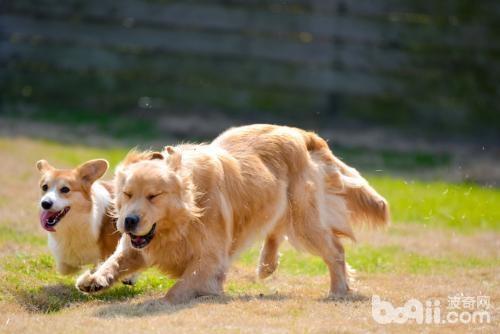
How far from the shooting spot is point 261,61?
16953mm

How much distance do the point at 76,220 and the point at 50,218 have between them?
226 mm

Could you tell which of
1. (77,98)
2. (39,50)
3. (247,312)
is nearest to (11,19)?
(39,50)

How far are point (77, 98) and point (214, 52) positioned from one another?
116 inches

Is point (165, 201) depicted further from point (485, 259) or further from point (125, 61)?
point (125, 61)

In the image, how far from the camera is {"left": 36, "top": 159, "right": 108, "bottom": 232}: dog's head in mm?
7430

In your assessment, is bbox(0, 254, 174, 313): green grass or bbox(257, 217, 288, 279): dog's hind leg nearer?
bbox(0, 254, 174, 313): green grass

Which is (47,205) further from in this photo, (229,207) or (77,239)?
(229,207)

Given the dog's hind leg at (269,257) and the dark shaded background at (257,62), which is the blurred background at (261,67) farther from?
the dog's hind leg at (269,257)

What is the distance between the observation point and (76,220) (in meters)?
7.57

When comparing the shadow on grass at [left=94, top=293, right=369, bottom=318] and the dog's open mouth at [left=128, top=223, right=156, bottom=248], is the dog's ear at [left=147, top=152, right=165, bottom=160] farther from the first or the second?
the shadow on grass at [left=94, top=293, right=369, bottom=318]

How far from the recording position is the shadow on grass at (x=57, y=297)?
6.84 m

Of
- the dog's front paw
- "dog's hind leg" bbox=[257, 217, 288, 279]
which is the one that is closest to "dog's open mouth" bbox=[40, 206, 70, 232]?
the dog's front paw

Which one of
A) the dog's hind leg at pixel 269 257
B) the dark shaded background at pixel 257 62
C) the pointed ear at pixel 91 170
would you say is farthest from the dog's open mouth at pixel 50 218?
the dark shaded background at pixel 257 62

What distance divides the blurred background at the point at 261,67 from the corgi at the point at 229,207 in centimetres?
834
